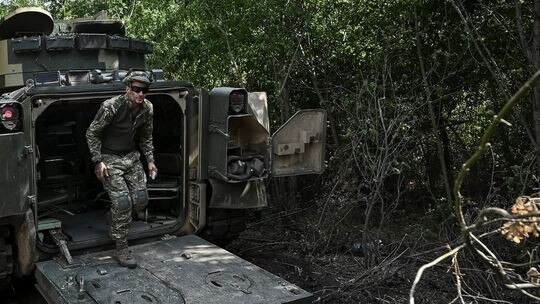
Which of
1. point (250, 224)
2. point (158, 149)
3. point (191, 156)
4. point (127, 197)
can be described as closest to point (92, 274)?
point (127, 197)

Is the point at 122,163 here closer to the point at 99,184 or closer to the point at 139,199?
the point at 139,199

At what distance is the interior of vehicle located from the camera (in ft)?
19.2

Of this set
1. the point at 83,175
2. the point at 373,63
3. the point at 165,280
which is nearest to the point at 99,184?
the point at 83,175

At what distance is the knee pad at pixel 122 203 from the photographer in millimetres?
5145

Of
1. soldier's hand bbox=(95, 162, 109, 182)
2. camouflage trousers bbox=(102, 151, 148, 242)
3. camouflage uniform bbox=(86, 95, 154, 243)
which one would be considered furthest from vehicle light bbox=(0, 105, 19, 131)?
camouflage trousers bbox=(102, 151, 148, 242)

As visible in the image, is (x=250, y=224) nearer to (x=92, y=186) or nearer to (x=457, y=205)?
(x=92, y=186)

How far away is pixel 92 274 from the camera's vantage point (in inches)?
182

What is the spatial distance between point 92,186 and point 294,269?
8.27 feet

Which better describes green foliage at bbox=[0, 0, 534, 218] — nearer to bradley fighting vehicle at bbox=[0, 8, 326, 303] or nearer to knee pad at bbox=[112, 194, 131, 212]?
bradley fighting vehicle at bbox=[0, 8, 326, 303]

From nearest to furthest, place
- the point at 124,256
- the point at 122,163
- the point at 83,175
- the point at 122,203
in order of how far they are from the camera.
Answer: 1. the point at 124,256
2. the point at 122,203
3. the point at 122,163
4. the point at 83,175

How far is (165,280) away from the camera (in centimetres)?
460

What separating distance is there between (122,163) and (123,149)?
0.12 meters

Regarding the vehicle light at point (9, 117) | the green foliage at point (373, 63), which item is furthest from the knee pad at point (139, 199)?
the green foliage at point (373, 63)

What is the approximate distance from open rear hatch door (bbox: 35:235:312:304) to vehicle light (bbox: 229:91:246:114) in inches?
51.4
